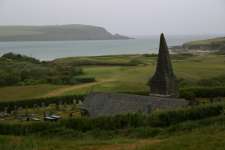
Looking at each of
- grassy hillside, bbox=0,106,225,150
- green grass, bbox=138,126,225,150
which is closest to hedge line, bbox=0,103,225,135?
grassy hillside, bbox=0,106,225,150

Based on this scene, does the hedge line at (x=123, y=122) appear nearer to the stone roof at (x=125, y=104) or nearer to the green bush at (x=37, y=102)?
the stone roof at (x=125, y=104)

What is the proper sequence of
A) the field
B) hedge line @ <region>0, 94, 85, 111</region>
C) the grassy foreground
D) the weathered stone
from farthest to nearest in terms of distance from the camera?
1. the field
2. hedge line @ <region>0, 94, 85, 111</region>
3. the weathered stone
4. the grassy foreground

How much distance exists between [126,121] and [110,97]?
18.1 ft

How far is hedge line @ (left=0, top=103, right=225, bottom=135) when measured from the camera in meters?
25.5

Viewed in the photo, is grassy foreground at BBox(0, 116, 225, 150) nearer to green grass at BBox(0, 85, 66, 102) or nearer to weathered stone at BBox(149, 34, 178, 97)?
weathered stone at BBox(149, 34, 178, 97)

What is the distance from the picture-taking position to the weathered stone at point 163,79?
32156 millimetres

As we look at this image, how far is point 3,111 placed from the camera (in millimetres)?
44031

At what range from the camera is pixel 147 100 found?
94.8 ft

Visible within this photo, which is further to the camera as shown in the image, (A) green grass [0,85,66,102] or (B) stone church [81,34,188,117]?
(A) green grass [0,85,66,102]

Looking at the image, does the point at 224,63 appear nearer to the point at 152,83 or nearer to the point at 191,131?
the point at 152,83

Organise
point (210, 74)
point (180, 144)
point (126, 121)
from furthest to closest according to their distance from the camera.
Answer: point (210, 74), point (126, 121), point (180, 144)

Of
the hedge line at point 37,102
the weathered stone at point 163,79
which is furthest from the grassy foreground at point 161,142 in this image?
the hedge line at point 37,102

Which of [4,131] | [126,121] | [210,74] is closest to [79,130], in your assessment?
[126,121]

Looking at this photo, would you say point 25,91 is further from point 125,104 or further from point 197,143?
point 197,143
